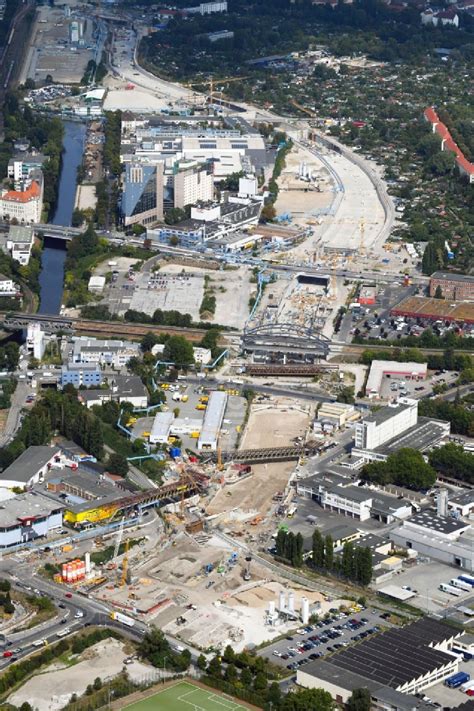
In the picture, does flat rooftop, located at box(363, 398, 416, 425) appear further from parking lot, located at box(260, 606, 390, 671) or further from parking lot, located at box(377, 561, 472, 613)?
parking lot, located at box(260, 606, 390, 671)

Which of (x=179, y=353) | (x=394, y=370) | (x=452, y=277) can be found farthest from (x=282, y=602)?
(x=452, y=277)

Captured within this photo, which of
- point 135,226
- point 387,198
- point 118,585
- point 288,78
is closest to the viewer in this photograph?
point 118,585

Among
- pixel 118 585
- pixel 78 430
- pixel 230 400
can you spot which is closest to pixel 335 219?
pixel 230 400

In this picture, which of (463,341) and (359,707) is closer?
(359,707)

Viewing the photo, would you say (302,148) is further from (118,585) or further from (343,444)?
(118,585)

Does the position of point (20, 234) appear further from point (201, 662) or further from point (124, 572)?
point (201, 662)

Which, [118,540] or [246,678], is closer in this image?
[246,678]
